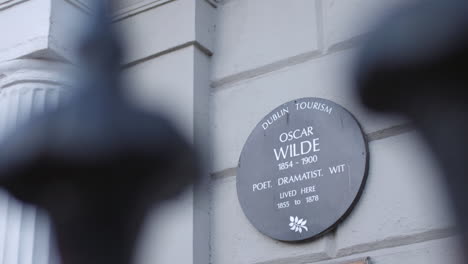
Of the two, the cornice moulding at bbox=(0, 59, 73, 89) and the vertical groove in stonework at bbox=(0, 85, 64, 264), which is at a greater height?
the cornice moulding at bbox=(0, 59, 73, 89)

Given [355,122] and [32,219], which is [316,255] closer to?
[355,122]

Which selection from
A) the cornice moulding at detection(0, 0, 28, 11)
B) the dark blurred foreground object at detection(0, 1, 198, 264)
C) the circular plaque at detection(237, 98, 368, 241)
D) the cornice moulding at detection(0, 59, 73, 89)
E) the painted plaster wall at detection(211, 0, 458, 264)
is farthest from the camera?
the cornice moulding at detection(0, 0, 28, 11)

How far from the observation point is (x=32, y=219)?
173 inches

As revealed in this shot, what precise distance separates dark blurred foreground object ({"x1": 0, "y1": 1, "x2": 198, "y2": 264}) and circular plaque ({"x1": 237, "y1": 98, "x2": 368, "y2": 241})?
36cm

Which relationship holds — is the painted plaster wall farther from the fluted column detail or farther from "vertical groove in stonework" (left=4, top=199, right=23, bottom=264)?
"vertical groove in stonework" (left=4, top=199, right=23, bottom=264)

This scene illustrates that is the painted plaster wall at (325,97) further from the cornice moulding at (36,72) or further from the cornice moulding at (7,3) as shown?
the cornice moulding at (7,3)

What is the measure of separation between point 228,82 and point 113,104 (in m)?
0.58

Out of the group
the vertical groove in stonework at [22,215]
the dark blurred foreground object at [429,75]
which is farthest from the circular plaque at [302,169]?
the vertical groove in stonework at [22,215]

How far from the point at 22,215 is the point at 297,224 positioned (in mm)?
1288

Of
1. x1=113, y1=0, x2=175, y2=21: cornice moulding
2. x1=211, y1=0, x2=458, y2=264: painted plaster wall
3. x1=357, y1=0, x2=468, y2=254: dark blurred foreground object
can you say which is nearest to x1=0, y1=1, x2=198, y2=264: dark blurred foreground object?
x1=211, y1=0, x2=458, y2=264: painted plaster wall

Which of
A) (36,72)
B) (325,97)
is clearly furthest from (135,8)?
(325,97)

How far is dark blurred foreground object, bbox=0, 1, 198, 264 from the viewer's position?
174 inches

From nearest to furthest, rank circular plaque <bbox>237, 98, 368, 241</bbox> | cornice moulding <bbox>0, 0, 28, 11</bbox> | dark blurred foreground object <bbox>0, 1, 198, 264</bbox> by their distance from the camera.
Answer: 1. circular plaque <bbox>237, 98, 368, 241</bbox>
2. dark blurred foreground object <bbox>0, 1, 198, 264</bbox>
3. cornice moulding <bbox>0, 0, 28, 11</bbox>

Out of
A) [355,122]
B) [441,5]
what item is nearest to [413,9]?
[441,5]
